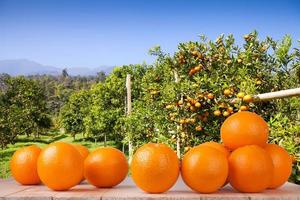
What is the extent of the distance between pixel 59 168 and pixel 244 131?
607 mm

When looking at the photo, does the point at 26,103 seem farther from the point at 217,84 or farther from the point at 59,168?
the point at 59,168

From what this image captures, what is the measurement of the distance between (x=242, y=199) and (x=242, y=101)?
2.81m

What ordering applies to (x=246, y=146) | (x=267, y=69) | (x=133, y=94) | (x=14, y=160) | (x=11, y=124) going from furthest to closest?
(x=11, y=124) < (x=133, y=94) < (x=267, y=69) < (x=14, y=160) < (x=246, y=146)

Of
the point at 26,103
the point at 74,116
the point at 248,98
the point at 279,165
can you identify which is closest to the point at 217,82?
the point at 248,98

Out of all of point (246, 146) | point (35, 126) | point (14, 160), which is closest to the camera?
point (246, 146)

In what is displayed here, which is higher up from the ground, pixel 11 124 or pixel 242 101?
pixel 242 101

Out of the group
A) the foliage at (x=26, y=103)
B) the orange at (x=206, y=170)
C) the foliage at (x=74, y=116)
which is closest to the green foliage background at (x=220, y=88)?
the orange at (x=206, y=170)

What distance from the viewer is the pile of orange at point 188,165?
1.44m

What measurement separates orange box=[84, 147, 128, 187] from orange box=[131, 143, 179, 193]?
→ 150mm

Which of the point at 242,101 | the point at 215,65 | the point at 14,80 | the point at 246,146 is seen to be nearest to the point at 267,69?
the point at 215,65

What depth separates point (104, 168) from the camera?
1.60 m

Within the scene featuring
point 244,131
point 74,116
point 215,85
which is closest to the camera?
point 244,131

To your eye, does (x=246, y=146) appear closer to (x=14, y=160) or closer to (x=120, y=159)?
(x=120, y=159)

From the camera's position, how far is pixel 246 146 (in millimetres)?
1532
